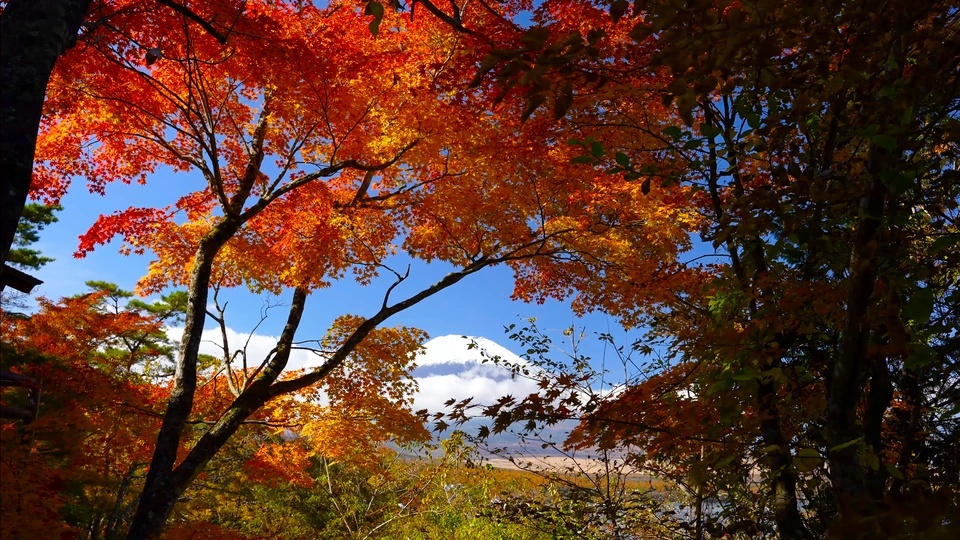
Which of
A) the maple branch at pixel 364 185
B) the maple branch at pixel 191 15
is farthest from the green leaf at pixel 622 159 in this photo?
the maple branch at pixel 364 185

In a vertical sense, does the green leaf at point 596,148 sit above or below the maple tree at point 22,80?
below

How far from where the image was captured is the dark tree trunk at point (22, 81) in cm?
294

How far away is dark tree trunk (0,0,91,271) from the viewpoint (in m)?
2.94

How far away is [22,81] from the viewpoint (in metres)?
3.04

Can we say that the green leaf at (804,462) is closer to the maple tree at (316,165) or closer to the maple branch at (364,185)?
the maple tree at (316,165)

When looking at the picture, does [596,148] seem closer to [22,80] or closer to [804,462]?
[804,462]

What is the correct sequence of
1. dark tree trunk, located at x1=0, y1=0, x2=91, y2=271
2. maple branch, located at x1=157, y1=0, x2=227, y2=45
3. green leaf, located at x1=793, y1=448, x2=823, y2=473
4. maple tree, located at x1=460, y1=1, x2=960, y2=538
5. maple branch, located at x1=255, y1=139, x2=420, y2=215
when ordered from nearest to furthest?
1. maple tree, located at x1=460, y1=1, x2=960, y2=538
2. green leaf, located at x1=793, y1=448, x2=823, y2=473
3. dark tree trunk, located at x1=0, y1=0, x2=91, y2=271
4. maple branch, located at x1=157, y1=0, x2=227, y2=45
5. maple branch, located at x1=255, y1=139, x2=420, y2=215

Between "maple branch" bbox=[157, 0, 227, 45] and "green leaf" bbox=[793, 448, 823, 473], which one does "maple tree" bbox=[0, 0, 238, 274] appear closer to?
"maple branch" bbox=[157, 0, 227, 45]

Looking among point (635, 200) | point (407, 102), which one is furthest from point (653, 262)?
point (407, 102)

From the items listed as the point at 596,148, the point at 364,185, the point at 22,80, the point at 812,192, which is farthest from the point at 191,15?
the point at 364,185

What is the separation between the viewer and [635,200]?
8.88 metres

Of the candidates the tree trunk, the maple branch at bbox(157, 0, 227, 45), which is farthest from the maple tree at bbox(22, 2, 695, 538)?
the maple branch at bbox(157, 0, 227, 45)

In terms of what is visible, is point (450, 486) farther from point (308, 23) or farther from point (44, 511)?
point (308, 23)

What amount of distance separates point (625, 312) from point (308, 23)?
7.20m
